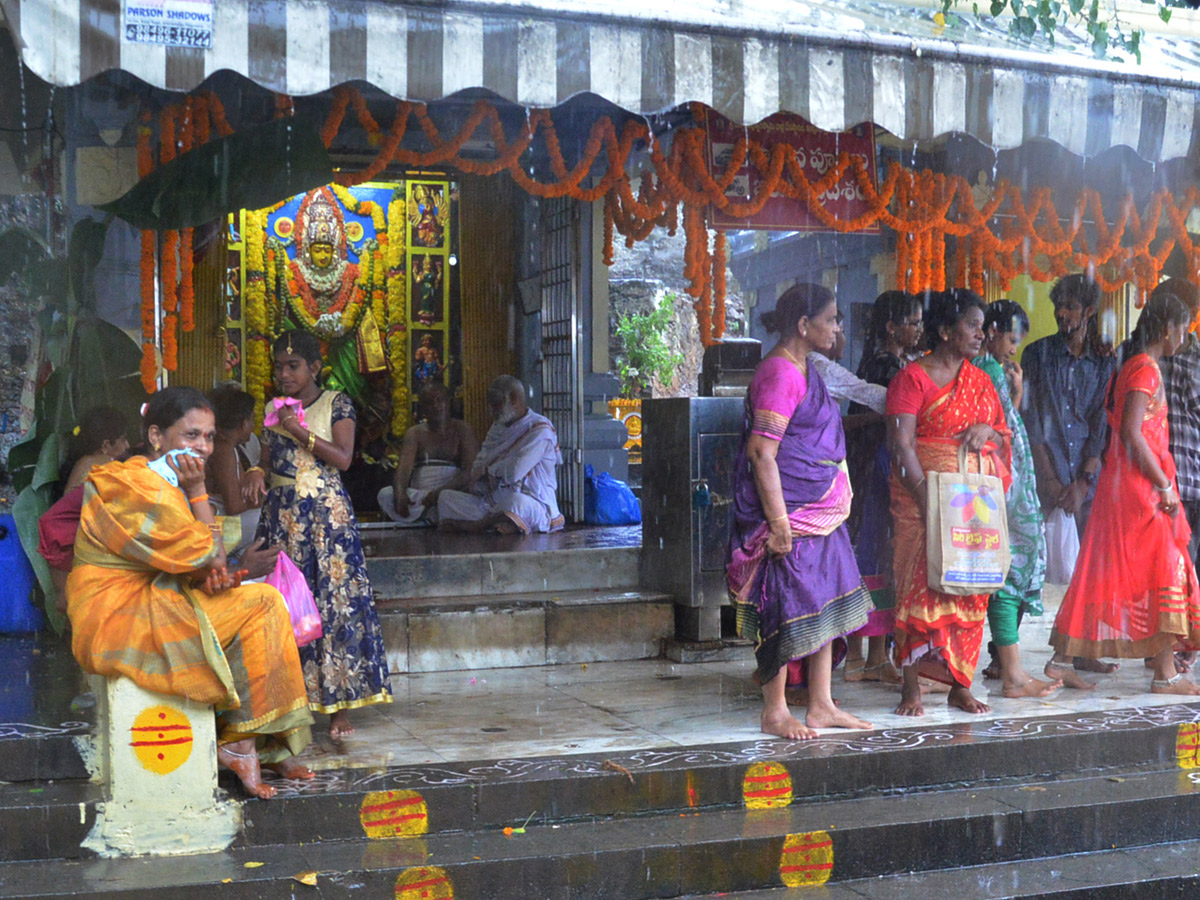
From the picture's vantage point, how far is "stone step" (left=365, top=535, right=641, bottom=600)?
6.70 metres

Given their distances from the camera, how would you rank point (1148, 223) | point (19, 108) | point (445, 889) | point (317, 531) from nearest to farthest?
point (445, 889) < point (317, 531) < point (19, 108) < point (1148, 223)

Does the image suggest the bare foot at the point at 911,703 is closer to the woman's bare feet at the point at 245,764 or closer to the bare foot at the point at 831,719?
the bare foot at the point at 831,719

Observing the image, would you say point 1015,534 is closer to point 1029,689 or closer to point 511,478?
point 1029,689

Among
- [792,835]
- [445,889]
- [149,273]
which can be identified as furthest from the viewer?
[149,273]

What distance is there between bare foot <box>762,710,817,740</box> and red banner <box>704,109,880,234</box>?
3.93 meters

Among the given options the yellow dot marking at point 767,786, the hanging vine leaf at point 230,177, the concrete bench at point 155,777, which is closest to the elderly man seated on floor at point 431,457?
the hanging vine leaf at point 230,177

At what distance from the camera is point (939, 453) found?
5223mm

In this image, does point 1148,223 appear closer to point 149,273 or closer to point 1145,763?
point 1145,763

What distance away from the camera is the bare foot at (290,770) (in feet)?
13.8

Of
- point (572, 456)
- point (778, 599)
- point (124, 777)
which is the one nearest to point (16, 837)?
point (124, 777)

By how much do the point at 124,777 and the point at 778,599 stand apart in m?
2.43

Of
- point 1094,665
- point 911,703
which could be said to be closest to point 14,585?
point 911,703

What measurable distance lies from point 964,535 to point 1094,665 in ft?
5.38

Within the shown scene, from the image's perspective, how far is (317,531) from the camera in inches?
187
